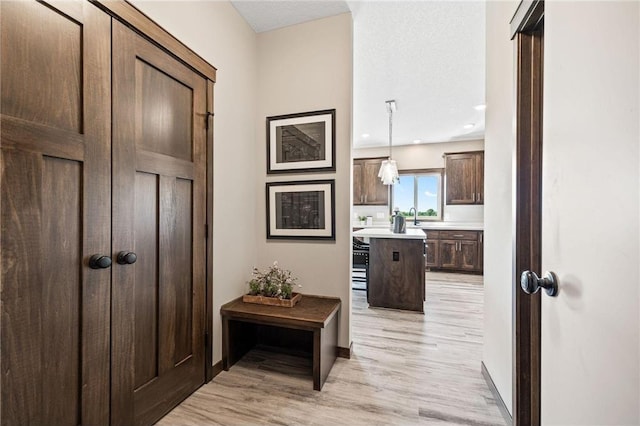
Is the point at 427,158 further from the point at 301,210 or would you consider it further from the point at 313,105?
the point at 301,210

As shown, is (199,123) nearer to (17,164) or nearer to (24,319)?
(17,164)

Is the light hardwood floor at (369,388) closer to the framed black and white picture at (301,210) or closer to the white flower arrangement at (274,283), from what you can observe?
the white flower arrangement at (274,283)

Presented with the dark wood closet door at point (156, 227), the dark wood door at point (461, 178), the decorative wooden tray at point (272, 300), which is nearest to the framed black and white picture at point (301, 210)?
the decorative wooden tray at point (272, 300)

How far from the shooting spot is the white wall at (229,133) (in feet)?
6.14

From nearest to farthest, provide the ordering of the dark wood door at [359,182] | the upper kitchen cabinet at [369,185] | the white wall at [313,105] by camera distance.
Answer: the white wall at [313,105], the upper kitchen cabinet at [369,185], the dark wood door at [359,182]

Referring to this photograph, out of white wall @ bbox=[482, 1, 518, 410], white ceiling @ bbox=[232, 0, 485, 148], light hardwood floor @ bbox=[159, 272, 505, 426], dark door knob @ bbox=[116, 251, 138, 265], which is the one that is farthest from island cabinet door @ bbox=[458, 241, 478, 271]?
dark door knob @ bbox=[116, 251, 138, 265]

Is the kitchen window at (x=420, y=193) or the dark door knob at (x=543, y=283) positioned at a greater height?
the kitchen window at (x=420, y=193)

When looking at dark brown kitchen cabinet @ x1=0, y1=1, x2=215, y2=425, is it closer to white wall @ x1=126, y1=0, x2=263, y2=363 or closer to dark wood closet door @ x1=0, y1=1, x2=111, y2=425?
dark wood closet door @ x1=0, y1=1, x2=111, y2=425

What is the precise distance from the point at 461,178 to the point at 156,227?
5.77 meters

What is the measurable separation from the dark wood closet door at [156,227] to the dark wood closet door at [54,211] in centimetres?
8

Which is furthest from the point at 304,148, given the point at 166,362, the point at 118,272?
the point at 166,362

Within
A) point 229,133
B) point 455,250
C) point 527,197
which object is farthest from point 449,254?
point 229,133

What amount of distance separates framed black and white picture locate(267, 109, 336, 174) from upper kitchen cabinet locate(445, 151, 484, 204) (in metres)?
4.43

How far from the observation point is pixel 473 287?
14.2ft
